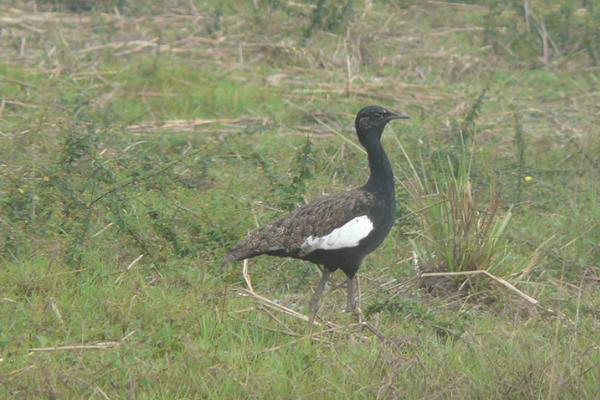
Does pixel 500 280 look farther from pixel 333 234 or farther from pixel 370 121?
pixel 370 121

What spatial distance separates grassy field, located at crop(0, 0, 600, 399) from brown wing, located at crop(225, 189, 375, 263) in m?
0.29

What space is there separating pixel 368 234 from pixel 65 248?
76.3 inches

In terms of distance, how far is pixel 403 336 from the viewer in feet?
23.3

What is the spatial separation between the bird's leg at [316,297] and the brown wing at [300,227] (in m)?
0.26

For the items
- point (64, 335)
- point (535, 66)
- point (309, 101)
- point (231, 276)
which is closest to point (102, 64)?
point (309, 101)

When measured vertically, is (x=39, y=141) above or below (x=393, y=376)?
below

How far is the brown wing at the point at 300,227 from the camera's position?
25.3 feet

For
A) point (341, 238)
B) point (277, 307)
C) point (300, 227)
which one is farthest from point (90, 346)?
point (341, 238)

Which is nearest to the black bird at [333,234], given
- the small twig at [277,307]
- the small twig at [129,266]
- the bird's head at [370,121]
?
the small twig at [277,307]

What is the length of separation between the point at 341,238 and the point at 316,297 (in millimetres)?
372

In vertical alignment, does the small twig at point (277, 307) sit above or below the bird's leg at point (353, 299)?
above

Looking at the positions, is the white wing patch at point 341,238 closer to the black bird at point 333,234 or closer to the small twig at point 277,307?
the black bird at point 333,234

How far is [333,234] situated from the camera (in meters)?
7.69

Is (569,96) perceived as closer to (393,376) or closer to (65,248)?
(65,248)
